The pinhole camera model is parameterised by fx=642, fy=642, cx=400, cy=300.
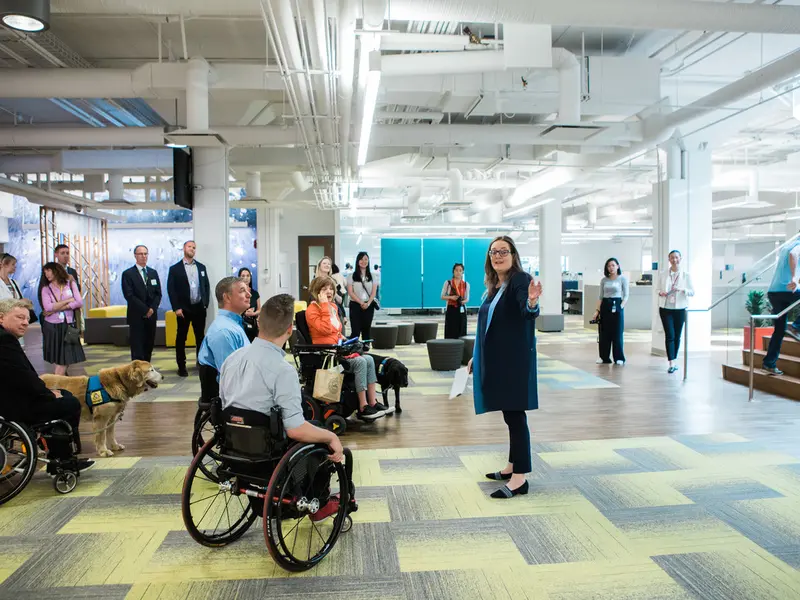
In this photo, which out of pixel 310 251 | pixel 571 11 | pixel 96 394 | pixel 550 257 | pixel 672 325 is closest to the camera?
pixel 96 394

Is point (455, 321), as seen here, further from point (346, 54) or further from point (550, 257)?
point (550, 257)

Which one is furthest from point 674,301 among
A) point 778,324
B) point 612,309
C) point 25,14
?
point 25,14

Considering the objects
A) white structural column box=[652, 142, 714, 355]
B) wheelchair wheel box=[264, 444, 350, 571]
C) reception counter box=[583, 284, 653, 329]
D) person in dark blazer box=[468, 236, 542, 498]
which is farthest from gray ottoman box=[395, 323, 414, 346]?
wheelchair wheel box=[264, 444, 350, 571]

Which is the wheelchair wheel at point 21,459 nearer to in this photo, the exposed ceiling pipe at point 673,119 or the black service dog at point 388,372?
the black service dog at point 388,372

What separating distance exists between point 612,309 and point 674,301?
952 mm

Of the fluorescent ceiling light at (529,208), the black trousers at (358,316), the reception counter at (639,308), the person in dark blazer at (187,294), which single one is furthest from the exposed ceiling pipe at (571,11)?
the reception counter at (639,308)

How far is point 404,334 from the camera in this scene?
11.2 meters

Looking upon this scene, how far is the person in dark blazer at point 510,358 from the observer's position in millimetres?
3363

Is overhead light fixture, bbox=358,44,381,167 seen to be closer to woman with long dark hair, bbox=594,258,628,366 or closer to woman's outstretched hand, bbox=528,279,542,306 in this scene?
woman's outstretched hand, bbox=528,279,542,306

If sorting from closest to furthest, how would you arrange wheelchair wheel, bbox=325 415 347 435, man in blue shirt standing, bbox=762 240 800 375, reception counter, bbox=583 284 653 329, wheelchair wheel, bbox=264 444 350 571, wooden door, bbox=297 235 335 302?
wheelchair wheel, bbox=264 444 350 571 → wheelchair wheel, bbox=325 415 347 435 → man in blue shirt standing, bbox=762 240 800 375 → reception counter, bbox=583 284 653 329 → wooden door, bbox=297 235 335 302

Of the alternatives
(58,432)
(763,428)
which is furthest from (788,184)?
(58,432)

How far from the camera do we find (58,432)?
3541mm

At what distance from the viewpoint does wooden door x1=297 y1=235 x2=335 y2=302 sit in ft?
61.0

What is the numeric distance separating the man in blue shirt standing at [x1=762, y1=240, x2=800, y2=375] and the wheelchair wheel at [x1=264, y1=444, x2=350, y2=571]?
548cm
